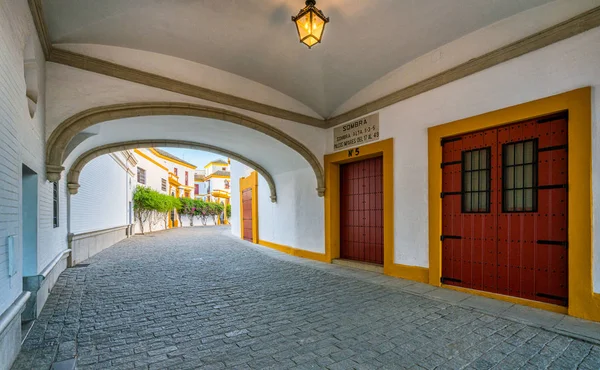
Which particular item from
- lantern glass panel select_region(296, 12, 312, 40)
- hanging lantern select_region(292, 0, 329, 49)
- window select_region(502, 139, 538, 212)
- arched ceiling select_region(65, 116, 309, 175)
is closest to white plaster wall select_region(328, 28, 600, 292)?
window select_region(502, 139, 538, 212)

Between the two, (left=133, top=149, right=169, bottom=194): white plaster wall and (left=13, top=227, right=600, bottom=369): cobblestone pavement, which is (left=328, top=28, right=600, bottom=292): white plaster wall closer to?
(left=13, top=227, right=600, bottom=369): cobblestone pavement

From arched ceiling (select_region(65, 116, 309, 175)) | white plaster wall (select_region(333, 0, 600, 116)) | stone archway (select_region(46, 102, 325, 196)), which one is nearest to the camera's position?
white plaster wall (select_region(333, 0, 600, 116))

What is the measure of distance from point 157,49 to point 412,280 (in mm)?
5855

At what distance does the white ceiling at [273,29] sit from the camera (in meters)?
3.89

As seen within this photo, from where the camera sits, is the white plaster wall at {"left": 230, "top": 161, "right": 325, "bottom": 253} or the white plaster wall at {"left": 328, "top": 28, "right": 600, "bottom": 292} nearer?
the white plaster wall at {"left": 328, "top": 28, "right": 600, "bottom": 292}

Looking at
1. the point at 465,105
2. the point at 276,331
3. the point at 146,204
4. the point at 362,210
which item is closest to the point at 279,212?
the point at 362,210

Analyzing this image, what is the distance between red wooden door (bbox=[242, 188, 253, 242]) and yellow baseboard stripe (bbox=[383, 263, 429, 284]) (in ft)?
25.1

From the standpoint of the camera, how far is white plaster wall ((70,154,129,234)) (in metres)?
7.53

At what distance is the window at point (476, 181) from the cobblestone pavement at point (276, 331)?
1.59m

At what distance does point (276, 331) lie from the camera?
2949 mm

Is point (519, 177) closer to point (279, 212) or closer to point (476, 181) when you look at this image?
point (476, 181)

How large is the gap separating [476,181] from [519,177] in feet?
1.80

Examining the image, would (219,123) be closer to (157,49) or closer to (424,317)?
(157,49)

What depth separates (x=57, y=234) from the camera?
5488 mm
